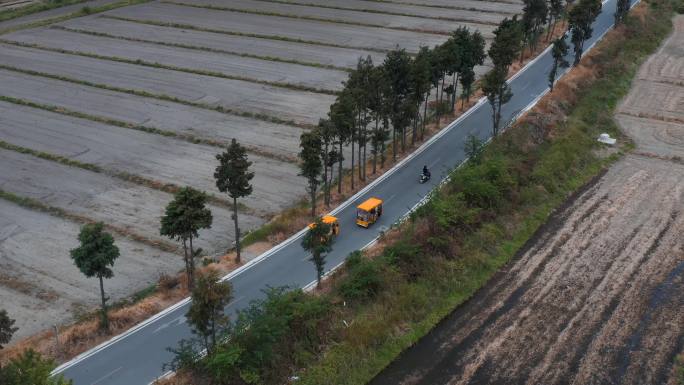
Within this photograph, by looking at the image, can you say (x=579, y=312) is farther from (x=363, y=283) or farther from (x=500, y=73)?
(x=500, y=73)

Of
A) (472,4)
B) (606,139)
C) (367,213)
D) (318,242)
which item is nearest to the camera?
(318,242)

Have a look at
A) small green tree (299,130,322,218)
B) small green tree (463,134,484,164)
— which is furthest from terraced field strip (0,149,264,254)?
small green tree (463,134,484,164)

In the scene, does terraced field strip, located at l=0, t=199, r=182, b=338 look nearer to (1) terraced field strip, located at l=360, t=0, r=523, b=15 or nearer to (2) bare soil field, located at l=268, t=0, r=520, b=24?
(2) bare soil field, located at l=268, t=0, r=520, b=24

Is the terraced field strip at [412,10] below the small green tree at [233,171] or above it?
above

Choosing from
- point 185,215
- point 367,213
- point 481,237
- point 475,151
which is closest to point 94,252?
point 185,215

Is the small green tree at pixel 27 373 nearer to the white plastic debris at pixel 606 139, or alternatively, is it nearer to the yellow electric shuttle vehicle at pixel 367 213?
the yellow electric shuttle vehicle at pixel 367 213

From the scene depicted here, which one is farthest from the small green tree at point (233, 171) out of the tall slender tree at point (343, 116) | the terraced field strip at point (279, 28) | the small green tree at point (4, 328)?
the terraced field strip at point (279, 28)
